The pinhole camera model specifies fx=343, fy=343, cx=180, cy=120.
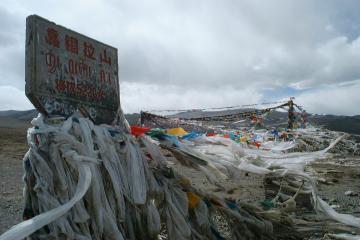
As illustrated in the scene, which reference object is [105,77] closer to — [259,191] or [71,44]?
[71,44]

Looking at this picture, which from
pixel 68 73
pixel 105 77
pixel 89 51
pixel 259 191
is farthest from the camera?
pixel 259 191

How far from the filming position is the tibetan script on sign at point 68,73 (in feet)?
8.54

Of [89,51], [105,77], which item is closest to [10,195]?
[105,77]

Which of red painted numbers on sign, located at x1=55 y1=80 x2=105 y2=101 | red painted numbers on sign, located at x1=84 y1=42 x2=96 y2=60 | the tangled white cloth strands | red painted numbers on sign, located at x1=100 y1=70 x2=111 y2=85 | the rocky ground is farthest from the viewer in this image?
the rocky ground

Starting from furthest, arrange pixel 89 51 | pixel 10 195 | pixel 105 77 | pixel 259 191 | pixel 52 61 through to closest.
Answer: pixel 259 191 → pixel 10 195 → pixel 105 77 → pixel 89 51 → pixel 52 61

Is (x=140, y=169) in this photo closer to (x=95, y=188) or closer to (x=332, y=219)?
(x=95, y=188)

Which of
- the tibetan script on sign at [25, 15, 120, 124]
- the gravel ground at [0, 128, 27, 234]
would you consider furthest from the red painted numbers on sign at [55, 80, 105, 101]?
the gravel ground at [0, 128, 27, 234]

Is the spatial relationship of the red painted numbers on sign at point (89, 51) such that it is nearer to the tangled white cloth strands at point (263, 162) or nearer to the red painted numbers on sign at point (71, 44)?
the red painted numbers on sign at point (71, 44)

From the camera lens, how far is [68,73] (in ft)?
9.38

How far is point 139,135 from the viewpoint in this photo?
316 cm

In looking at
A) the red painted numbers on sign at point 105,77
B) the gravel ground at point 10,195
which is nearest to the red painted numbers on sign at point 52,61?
the red painted numbers on sign at point 105,77

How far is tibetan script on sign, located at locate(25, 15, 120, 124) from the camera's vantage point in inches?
102

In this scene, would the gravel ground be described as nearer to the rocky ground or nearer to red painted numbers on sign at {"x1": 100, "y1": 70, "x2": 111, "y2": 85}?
the rocky ground

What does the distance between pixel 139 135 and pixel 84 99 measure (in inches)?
23.1
